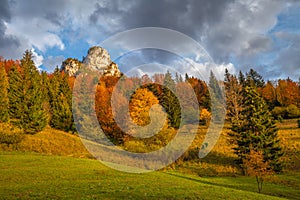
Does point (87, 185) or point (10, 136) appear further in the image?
point (10, 136)

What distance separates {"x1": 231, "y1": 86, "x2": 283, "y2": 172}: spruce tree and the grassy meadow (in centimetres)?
374

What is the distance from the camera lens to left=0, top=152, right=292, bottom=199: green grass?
20.7 meters

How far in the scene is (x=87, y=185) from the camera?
81.3ft

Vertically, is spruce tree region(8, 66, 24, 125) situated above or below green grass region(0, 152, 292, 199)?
above

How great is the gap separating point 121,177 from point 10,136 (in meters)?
36.4

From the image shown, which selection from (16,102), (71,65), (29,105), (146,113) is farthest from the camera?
(71,65)

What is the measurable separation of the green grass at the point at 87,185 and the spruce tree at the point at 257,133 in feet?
24.3

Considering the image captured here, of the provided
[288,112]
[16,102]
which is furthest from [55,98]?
[288,112]

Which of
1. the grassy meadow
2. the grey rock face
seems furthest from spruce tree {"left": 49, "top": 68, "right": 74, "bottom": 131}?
the grey rock face

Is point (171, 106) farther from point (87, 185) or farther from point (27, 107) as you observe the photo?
point (87, 185)

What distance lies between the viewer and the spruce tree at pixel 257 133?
48.5 meters

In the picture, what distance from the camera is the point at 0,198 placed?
1819 centimetres

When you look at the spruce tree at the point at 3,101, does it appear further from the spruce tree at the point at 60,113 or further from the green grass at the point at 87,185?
the green grass at the point at 87,185

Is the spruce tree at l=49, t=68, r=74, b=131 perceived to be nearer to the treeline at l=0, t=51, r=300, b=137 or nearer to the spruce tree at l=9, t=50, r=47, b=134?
the treeline at l=0, t=51, r=300, b=137
